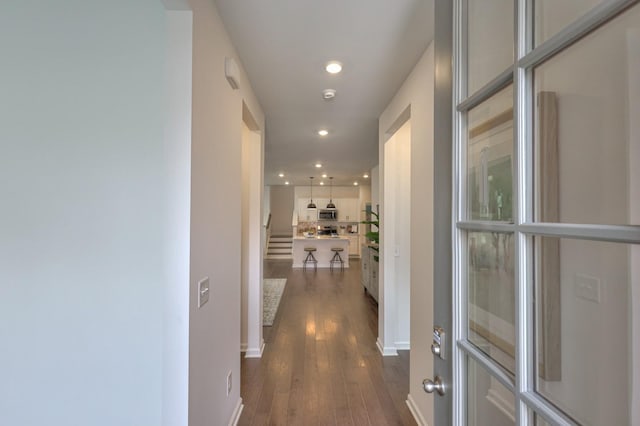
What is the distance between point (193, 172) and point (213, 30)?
825 mm

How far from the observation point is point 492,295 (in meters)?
0.79

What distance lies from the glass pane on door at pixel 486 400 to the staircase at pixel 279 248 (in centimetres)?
1010

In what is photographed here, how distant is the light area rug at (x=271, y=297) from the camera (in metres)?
4.35

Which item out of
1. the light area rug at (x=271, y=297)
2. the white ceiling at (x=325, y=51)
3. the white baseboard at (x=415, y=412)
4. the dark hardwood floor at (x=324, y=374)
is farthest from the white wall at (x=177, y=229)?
the light area rug at (x=271, y=297)

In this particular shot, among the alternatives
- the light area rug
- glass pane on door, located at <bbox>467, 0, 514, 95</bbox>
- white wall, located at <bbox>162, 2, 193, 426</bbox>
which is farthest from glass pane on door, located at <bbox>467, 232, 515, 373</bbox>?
the light area rug

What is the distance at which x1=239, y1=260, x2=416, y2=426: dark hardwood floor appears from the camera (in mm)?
2230

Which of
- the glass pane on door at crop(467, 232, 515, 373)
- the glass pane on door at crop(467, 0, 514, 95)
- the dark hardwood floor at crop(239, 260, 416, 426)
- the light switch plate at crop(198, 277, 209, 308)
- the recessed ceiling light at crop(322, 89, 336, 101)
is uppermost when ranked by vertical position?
the recessed ceiling light at crop(322, 89, 336, 101)

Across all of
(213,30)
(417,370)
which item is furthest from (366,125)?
(417,370)

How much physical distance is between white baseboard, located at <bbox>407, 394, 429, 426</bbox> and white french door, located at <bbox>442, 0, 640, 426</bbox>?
1.51 m

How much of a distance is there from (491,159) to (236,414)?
2.32 m

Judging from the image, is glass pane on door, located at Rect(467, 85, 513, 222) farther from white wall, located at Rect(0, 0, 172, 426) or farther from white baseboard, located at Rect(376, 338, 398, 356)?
white baseboard, located at Rect(376, 338, 398, 356)

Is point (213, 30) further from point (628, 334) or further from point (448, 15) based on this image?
point (628, 334)

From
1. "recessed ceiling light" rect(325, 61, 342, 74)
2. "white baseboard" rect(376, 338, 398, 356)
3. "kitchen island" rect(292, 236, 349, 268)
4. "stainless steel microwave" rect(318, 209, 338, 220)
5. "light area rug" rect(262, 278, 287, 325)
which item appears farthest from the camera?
"stainless steel microwave" rect(318, 209, 338, 220)

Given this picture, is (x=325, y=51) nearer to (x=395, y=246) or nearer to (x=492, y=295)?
(x=492, y=295)
